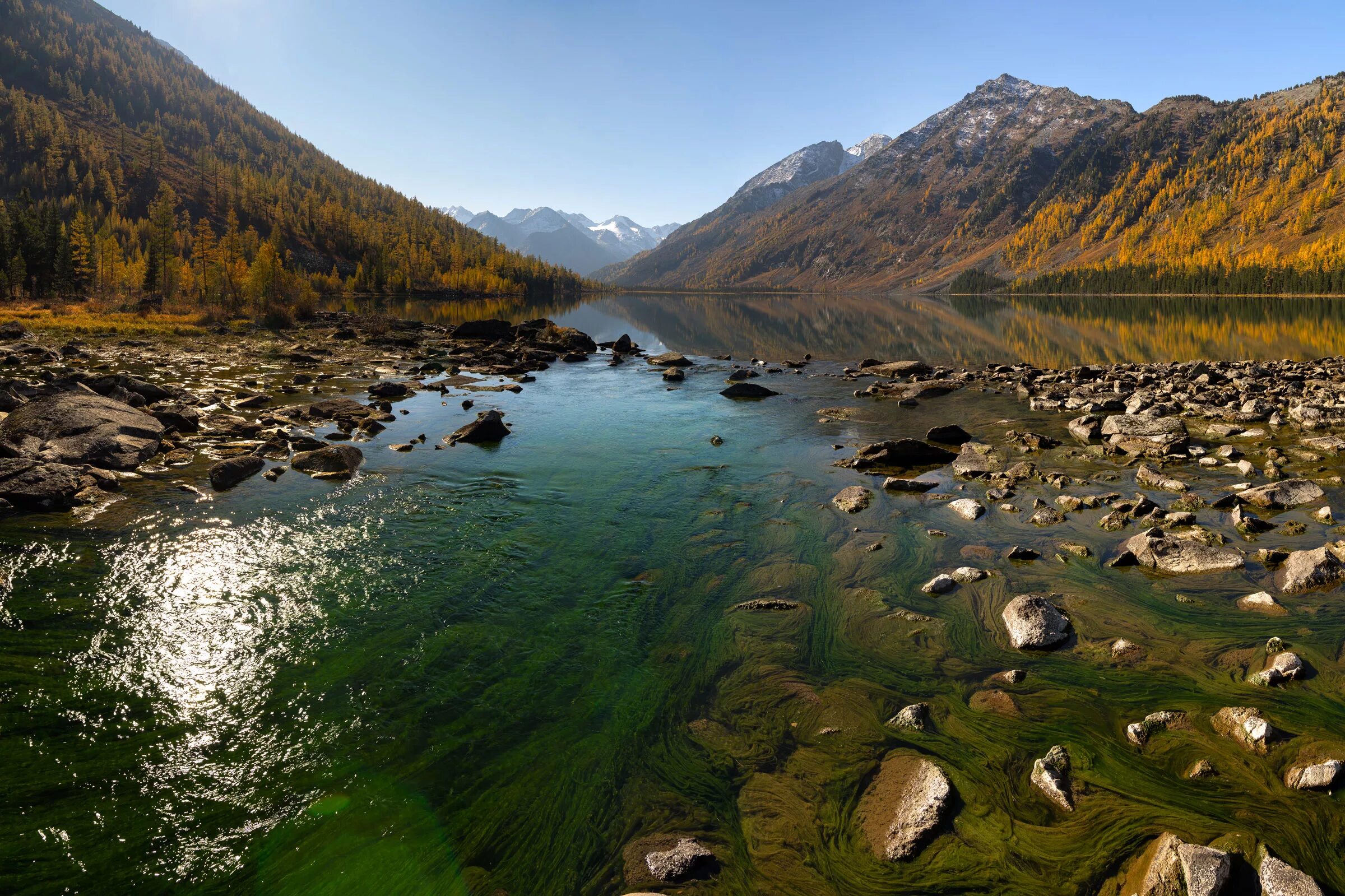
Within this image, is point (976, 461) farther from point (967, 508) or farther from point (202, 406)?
point (202, 406)

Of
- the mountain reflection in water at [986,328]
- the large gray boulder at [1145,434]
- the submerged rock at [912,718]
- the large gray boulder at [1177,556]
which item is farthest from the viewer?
the mountain reflection in water at [986,328]

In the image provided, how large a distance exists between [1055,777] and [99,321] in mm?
92917

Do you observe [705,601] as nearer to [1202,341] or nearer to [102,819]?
[102,819]

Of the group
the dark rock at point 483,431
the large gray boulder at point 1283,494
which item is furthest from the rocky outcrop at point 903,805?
the dark rock at point 483,431

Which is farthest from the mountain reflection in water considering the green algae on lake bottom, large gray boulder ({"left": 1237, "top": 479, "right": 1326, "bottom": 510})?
the green algae on lake bottom

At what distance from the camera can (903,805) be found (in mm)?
7504

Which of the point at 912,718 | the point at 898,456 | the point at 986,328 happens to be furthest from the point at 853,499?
the point at 986,328

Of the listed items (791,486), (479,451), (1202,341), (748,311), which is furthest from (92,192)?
(1202,341)

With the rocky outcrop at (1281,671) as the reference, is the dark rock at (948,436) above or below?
above

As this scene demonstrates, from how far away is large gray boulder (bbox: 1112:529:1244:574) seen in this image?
1331 cm

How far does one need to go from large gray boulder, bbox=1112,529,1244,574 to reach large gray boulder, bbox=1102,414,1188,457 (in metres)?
10.3

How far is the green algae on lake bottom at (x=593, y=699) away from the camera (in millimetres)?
6910

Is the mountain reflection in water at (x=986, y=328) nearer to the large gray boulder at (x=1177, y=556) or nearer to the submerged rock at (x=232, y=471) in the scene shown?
the large gray boulder at (x=1177, y=556)

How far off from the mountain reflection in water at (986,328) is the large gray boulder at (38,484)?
5672 cm
